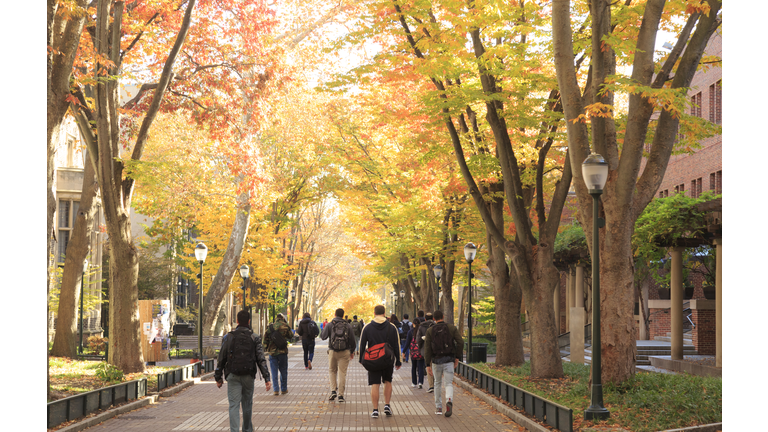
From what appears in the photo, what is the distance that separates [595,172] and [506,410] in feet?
14.4

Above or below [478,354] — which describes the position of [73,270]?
above

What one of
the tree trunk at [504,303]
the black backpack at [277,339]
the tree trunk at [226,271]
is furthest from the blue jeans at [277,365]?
the tree trunk at [226,271]

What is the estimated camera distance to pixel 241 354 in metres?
10.2

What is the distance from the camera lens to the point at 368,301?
10744cm

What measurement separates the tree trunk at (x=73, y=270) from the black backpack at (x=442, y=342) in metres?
14.1

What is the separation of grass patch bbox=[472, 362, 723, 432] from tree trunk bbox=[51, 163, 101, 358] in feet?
49.0

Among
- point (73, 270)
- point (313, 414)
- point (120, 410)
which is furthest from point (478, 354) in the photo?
point (120, 410)

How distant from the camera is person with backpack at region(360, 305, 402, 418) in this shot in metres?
12.5

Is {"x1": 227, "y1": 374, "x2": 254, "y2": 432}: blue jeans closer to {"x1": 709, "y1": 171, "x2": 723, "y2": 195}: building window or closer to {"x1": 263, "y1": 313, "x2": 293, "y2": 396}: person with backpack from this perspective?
{"x1": 263, "y1": 313, "x2": 293, "y2": 396}: person with backpack

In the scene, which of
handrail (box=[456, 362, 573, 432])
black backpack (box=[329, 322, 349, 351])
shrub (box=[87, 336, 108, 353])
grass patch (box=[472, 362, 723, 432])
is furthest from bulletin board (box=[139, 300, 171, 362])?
grass patch (box=[472, 362, 723, 432])

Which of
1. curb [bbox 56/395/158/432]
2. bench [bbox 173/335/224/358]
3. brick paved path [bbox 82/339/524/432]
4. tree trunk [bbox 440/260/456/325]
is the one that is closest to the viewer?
curb [bbox 56/395/158/432]

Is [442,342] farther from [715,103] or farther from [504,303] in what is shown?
[715,103]

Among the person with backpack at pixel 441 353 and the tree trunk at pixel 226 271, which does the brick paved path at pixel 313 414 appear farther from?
the tree trunk at pixel 226 271

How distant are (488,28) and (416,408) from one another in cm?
740
